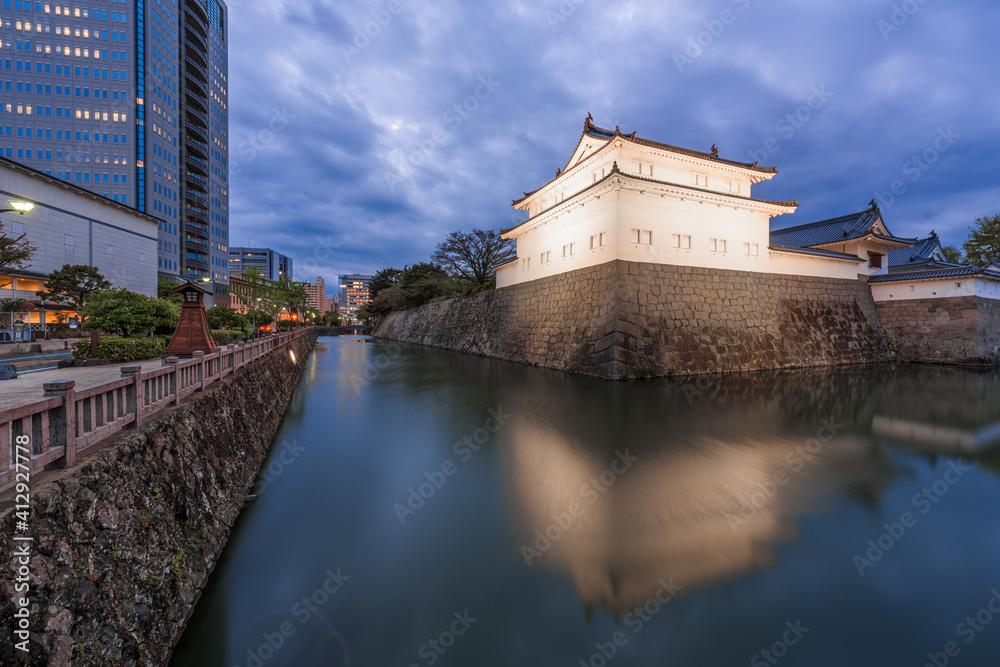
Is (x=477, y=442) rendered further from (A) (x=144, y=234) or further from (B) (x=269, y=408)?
(A) (x=144, y=234)

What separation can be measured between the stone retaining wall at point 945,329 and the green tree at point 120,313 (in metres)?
30.8

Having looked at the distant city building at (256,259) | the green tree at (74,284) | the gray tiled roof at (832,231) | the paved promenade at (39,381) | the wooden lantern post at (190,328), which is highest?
the distant city building at (256,259)

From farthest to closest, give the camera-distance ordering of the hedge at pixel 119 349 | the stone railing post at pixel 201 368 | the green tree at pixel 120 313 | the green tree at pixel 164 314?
1. the green tree at pixel 164 314
2. the green tree at pixel 120 313
3. the hedge at pixel 119 349
4. the stone railing post at pixel 201 368

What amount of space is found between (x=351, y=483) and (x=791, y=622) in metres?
4.86

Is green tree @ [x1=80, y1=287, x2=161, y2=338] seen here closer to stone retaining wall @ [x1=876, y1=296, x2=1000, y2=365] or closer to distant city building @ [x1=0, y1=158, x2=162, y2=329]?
distant city building @ [x1=0, y1=158, x2=162, y2=329]

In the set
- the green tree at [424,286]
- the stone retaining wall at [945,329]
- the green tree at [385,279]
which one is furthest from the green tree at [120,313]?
the green tree at [385,279]

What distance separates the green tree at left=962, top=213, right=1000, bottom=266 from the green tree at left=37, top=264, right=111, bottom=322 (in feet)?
166

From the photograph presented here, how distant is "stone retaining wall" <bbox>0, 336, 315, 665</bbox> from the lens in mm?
1803

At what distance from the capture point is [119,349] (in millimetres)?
9219

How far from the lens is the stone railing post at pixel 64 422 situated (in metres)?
2.51

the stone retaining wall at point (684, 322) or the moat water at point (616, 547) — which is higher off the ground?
the stone retaining wall at point (684, 322)

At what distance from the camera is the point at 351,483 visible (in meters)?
5.21

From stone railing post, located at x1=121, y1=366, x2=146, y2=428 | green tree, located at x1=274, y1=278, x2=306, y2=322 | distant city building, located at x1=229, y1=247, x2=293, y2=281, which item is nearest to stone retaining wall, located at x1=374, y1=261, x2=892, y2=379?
stone railing post, located at x1=121, y1=366, x2=146, y2=428

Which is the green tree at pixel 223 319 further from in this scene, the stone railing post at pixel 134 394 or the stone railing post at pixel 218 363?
the stone railing post at pixel 134 394
